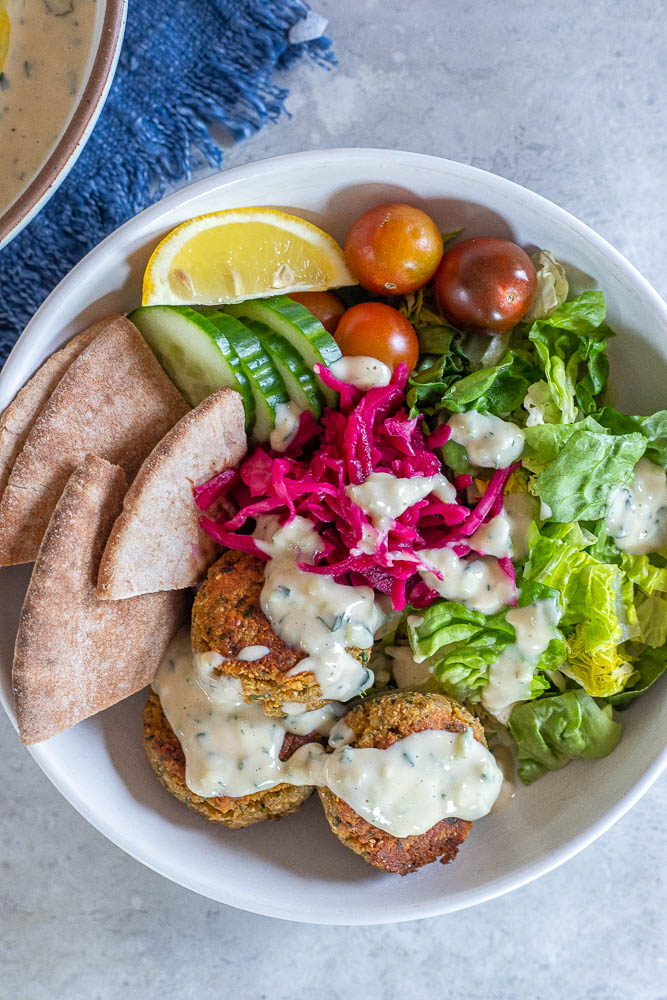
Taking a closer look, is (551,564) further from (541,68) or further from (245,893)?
(541,68)

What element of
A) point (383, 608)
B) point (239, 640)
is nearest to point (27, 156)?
point (239, 640)

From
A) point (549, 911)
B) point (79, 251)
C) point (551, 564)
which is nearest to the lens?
point (551, 564)

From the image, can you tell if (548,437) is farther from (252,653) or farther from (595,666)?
(252,653)

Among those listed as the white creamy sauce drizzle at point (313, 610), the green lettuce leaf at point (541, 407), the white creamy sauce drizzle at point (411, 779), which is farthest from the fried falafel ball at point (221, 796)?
the green lettuce leaf at point (541, 407)

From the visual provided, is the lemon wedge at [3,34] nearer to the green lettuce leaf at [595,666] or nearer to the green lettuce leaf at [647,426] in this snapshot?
the green lettuce leaf at [647,426]

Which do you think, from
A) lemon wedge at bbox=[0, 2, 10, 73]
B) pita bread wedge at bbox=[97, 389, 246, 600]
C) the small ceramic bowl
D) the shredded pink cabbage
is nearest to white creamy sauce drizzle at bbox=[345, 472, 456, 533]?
the shredded pink cabbage

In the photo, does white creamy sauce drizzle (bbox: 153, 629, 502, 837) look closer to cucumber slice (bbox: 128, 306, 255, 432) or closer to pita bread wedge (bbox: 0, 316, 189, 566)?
pita bread wedge (bbox: 0, 316, 189, 566)
